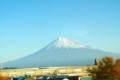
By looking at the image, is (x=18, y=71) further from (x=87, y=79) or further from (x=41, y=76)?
(x=87, y=79)

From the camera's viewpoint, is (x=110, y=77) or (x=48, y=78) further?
(x=48, y=78)

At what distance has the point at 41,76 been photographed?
84.6m

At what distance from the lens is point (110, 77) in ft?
113

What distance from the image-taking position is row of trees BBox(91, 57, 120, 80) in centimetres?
3481

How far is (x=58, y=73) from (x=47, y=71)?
2.79 meters

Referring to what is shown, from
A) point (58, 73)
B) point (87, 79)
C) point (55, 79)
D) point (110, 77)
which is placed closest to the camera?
point (110, 77)

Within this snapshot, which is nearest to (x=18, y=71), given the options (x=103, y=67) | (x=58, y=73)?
(x=58, y=73)

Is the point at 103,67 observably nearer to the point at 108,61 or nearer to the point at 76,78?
the point at 108,61

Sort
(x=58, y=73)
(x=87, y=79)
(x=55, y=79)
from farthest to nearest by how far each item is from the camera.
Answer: (x=58, y=73), (x=55, y=79), (x=87, y=79)

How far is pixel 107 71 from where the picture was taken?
35375 mm

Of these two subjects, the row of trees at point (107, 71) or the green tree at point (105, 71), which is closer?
the row of trees at point (107, 71)

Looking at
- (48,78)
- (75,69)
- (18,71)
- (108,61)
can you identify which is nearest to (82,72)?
(75,69)

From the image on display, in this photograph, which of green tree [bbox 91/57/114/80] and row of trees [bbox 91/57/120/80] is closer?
row of trees [bbox 91/57/120/80]

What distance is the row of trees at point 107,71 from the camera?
1371 inches
